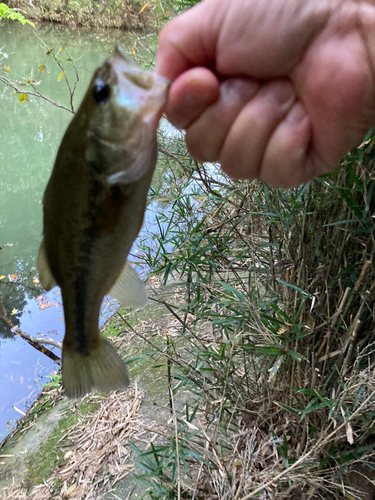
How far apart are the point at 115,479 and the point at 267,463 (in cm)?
126

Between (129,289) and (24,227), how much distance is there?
5.53 meters

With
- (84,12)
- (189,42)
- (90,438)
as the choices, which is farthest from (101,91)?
(84,12)

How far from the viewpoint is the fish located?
93cm

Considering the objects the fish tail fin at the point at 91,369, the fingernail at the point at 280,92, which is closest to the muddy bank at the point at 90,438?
the fish tail fin at the point at 91,369

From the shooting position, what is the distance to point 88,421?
3.21 meters

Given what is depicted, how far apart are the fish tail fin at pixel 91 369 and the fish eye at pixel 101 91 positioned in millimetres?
792

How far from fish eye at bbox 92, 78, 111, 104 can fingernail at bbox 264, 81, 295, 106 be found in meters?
0.52

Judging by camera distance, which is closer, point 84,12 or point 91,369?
point 91,369

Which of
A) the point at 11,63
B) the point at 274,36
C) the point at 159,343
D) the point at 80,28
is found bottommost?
the point at 159,343

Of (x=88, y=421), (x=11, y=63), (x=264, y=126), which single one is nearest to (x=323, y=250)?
(x=264, y=126)

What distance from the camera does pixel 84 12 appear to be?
16141mm

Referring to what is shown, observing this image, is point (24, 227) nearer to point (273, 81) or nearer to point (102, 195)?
point (102, 195)

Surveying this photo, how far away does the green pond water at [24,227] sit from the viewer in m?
4.20

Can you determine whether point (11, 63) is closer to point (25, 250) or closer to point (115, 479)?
point (25, 250)
